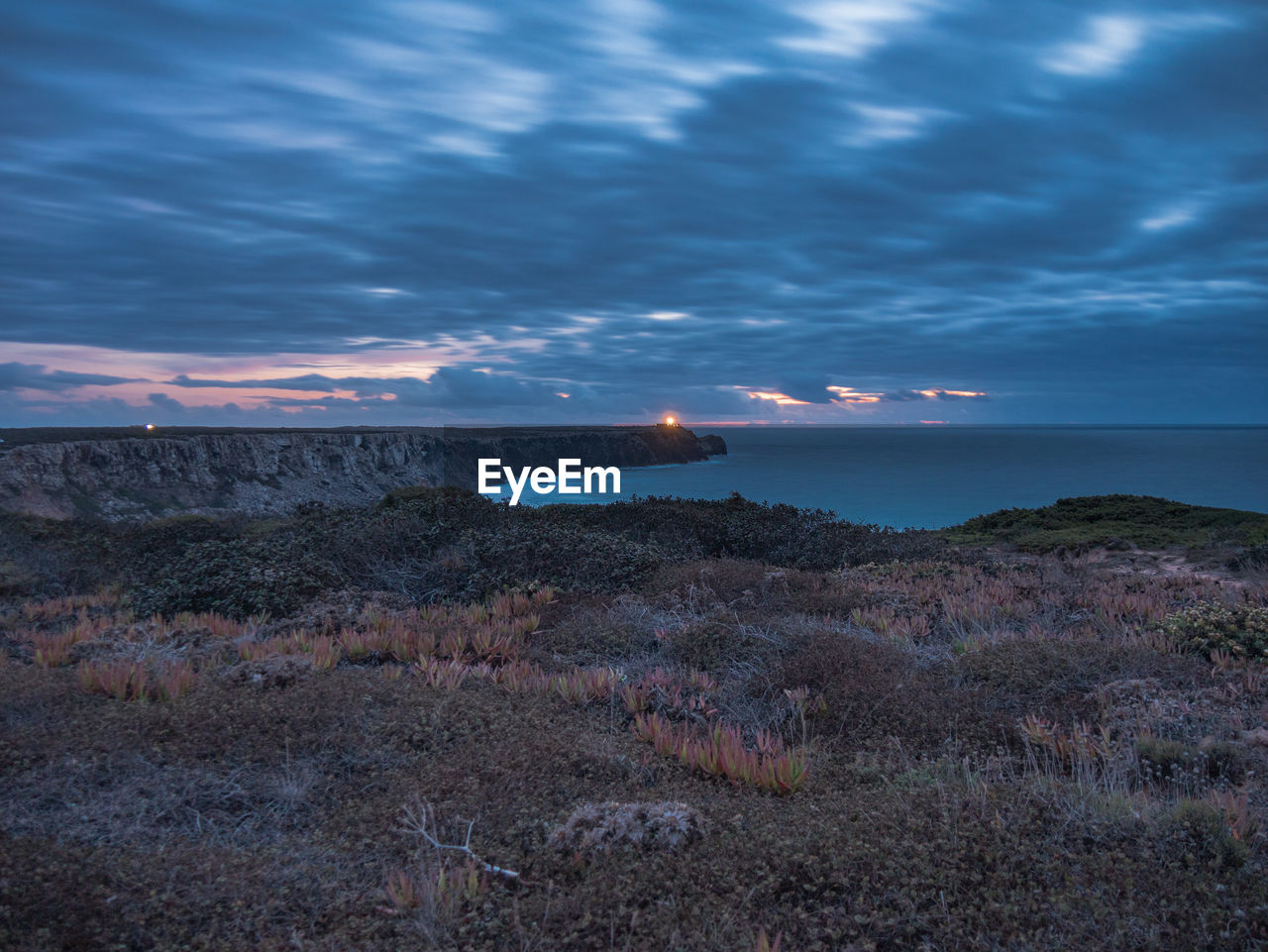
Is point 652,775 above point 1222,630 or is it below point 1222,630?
below

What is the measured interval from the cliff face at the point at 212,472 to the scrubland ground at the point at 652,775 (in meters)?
26.1

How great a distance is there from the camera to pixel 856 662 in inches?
258

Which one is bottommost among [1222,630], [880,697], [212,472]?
[880,697]

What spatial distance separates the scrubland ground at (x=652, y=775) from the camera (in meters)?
2.98

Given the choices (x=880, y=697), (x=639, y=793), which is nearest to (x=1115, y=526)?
(x=880, y=697)

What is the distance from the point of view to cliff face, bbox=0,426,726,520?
34688 mm

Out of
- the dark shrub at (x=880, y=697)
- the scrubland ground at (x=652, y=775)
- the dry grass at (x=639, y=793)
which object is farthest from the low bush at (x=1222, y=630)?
the dark shrub at (x=880, y=697)

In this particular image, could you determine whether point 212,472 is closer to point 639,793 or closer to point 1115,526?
point 1115,526

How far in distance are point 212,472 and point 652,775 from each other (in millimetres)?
47263

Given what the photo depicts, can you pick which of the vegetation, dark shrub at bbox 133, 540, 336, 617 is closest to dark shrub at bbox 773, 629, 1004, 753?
dark shrub at bbox 133, 540, 336, 617

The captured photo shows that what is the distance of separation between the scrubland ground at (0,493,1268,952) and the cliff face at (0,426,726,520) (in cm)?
2608

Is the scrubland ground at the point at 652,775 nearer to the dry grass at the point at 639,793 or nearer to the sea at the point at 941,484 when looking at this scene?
the dry grass at the point at 639,793

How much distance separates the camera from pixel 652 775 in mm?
4578

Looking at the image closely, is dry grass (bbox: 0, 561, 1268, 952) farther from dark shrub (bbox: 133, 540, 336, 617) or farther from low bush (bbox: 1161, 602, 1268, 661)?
dark shrub (bbox: 133, 540, 336, 617)
